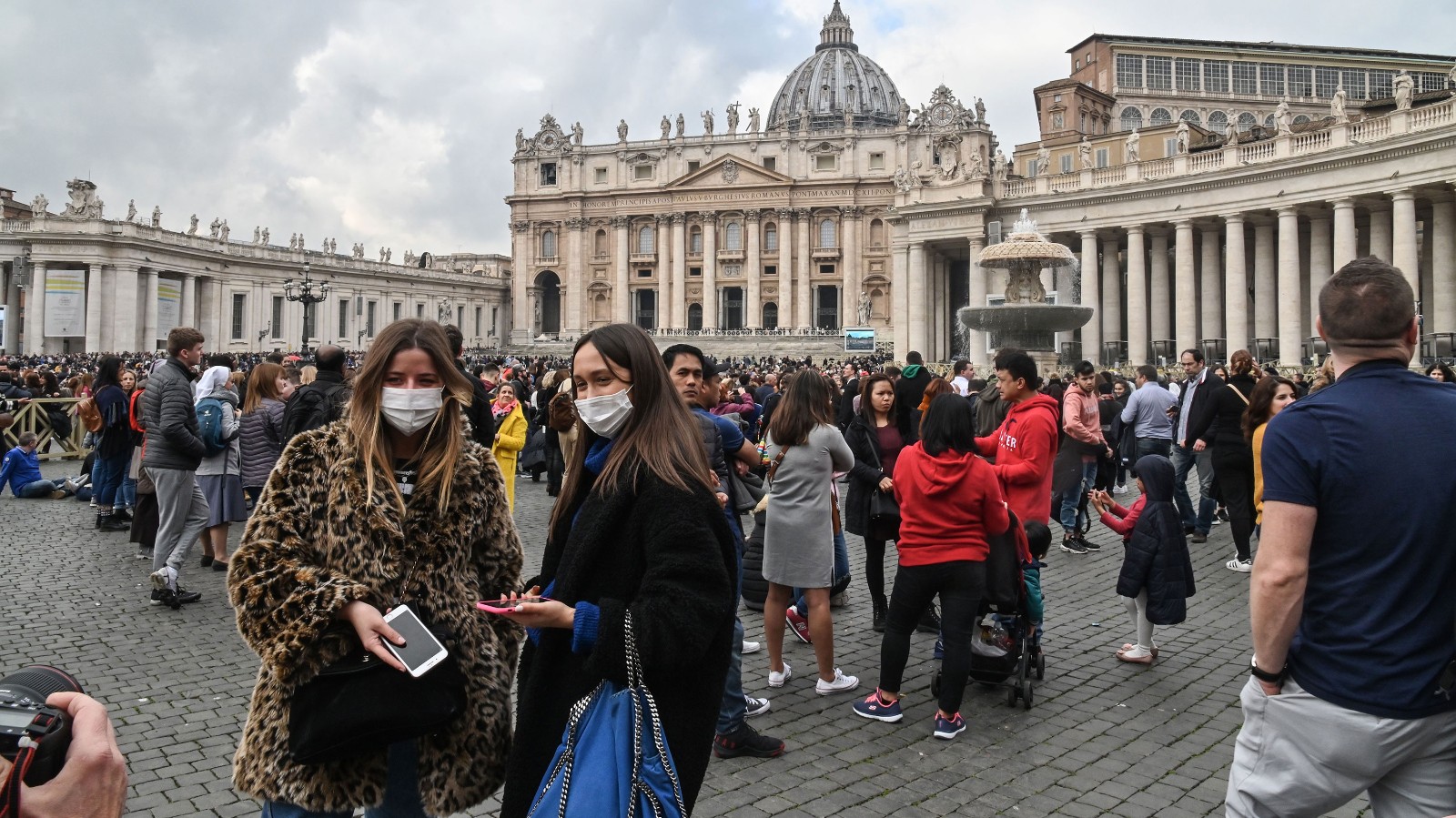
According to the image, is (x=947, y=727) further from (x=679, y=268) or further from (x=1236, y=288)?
(x=679, y=268)

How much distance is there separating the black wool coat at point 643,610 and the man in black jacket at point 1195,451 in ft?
29.4

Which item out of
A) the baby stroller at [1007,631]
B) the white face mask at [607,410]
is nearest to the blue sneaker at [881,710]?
the baby stroller at [1007,631]

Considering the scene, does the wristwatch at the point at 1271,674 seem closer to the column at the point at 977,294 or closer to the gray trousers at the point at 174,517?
the gray trousers at the point at 174,517

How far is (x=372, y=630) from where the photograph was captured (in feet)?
8.11

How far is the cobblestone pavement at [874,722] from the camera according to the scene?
4.42 meters

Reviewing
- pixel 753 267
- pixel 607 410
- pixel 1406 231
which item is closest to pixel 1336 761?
pixel 607 410

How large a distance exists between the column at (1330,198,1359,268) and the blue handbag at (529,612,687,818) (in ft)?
99.7

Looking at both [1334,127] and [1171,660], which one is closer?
[1171,660]

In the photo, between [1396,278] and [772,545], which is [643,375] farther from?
[772,545]

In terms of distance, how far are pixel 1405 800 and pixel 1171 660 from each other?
4.07 metres

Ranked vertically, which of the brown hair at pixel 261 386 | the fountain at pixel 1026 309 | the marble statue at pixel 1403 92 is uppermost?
the marble statue at pixel 1403 92

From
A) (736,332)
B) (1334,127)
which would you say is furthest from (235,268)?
(1334,127)

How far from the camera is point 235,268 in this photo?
56438mm

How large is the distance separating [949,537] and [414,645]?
131 inches
